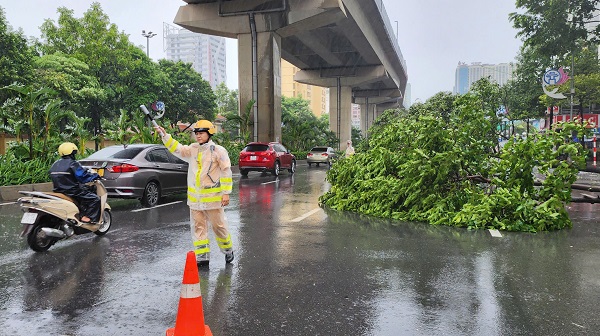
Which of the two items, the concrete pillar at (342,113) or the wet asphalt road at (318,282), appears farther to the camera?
the concrete pillar at (342,113)

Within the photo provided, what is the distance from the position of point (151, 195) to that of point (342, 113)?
44782 millimetres

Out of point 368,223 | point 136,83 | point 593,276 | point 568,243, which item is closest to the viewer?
point 593,276

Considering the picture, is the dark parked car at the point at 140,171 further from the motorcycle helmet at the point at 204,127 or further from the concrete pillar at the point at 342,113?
the concrete pillar at the point at 342,113

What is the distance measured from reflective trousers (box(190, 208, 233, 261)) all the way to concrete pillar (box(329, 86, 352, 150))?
158 ft

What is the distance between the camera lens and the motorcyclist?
6750 mm

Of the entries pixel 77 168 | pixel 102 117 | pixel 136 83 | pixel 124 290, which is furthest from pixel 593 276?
pixel 102 117

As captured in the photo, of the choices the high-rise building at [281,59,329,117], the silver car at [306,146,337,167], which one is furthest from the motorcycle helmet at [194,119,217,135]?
the high-rise building at [281,59,329,117]

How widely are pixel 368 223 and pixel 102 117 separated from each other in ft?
137

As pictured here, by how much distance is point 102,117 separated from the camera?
45094 mm

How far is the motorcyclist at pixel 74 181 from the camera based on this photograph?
675 cm

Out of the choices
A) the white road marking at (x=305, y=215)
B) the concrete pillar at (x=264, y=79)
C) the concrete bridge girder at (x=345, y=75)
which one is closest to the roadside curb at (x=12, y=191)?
the white road marking at (x=305, y=215)

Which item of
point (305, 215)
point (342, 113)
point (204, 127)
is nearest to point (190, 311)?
point (204, 127)

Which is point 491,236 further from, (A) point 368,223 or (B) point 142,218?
(B) point 142,218

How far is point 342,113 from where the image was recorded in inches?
2141
